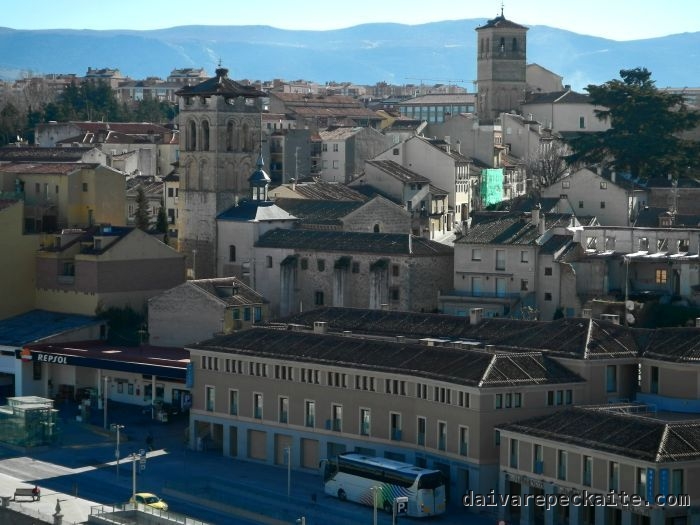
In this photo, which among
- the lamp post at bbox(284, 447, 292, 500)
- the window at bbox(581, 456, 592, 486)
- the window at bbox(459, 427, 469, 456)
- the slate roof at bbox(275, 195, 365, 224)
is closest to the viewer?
the window at bbox(581, 456, 592, 486)

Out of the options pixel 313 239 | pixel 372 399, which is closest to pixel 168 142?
pixel 313 239

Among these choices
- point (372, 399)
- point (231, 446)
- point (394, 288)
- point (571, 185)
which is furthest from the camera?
point (571, 185)

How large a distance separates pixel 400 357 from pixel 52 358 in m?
24.8

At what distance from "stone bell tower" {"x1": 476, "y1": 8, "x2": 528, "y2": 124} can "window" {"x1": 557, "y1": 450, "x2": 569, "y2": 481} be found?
81.8m

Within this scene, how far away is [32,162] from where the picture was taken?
11862cm

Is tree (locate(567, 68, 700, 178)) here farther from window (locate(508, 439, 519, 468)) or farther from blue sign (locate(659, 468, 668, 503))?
blue sign (locate(659, 468, 668, 503))

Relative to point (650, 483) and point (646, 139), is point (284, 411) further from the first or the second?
point (646, 139)

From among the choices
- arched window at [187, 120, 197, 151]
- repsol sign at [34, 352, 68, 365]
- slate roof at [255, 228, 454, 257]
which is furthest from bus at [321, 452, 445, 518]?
arched window at [187, 120, 197, 151]

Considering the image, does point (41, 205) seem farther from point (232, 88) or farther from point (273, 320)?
point (273, 320)

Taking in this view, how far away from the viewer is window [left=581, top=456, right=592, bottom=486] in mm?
65625

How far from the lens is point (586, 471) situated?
65875 mm

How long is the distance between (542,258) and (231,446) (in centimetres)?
1969

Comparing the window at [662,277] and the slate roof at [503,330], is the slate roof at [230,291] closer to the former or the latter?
the slate roof at [503,330]

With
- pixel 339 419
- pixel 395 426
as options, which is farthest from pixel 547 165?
pixel 395 426
